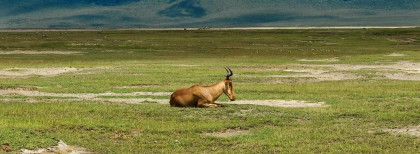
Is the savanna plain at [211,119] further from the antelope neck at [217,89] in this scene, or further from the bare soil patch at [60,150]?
the antelope neck at [217,89]

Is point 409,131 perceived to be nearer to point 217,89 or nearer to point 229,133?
point 229,133

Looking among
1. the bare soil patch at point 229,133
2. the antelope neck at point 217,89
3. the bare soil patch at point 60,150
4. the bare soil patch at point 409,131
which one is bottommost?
the bare soil patch at point 409,131

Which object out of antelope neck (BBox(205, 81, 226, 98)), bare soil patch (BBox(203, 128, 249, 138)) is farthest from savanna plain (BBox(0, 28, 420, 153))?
antelope neck (BBox(205, 81, 226, 98))

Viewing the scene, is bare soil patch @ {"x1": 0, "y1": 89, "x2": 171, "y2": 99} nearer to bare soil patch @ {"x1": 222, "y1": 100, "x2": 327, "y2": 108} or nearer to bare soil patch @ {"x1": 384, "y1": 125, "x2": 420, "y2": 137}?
bare soil patch @ {"x1": 222, "y1": 100, "x2": 327, "y2": 108}

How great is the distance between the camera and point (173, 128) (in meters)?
17.4

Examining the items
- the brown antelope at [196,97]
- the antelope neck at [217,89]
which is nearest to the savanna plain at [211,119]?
the brown antelope at [196,97]

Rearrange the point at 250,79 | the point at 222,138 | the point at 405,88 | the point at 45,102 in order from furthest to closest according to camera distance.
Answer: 1. the point at 250,79
2. the point at 405,88
3. the point at 45,102
4. the point at 222,138

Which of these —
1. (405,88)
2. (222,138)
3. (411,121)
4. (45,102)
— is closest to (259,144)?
(222,138)

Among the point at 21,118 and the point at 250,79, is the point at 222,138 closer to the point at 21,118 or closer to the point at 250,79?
the point at 21,118

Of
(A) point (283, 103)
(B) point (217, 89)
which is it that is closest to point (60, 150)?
(B) point (217, 89)

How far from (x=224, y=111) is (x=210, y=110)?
488mm

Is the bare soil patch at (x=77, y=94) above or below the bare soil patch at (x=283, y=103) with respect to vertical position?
below

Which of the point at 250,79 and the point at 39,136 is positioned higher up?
the point at 39,136

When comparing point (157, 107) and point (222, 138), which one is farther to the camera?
point (157, 107)
